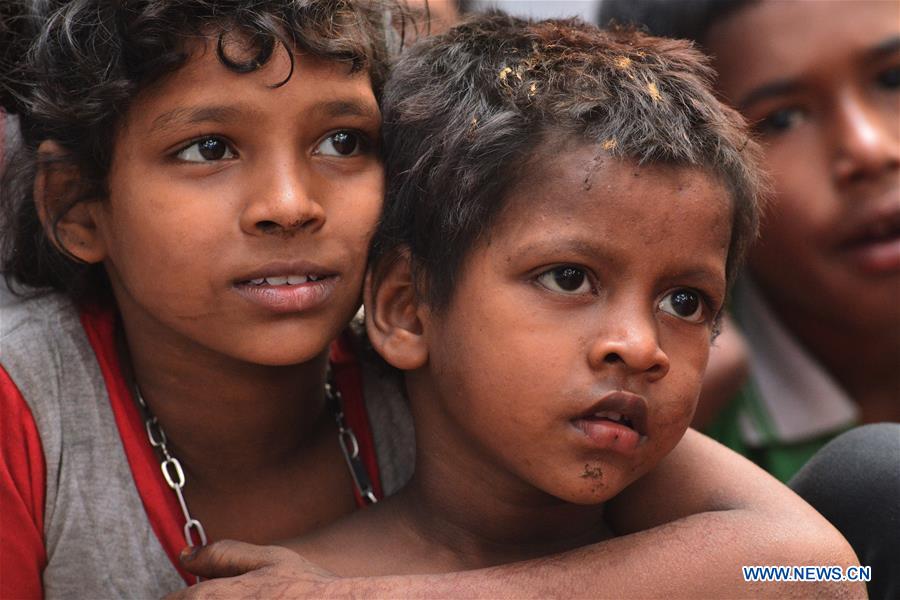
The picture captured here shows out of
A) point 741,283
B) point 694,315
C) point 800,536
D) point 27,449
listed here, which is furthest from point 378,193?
point 741,283

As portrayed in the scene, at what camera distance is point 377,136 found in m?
1.82

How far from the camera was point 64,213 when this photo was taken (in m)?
1.88

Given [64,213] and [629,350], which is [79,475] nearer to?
[64,213]

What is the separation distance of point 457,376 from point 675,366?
0.97ft

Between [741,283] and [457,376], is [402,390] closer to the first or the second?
[457,376]

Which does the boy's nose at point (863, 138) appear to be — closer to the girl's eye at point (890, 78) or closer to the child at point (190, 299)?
the girl's eye at point (890, 78)

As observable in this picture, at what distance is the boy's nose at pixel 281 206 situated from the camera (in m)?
1.64

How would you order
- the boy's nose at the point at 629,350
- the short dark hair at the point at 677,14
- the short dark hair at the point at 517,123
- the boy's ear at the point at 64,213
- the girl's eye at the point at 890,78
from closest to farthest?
the boy's nose at the point at 629,350 < the short dark hair at the point at 517,123 < the boy's ear at the point at 64,213 < the girl's eye at the point at 890,78 < the short dark hair at the point at 677,14

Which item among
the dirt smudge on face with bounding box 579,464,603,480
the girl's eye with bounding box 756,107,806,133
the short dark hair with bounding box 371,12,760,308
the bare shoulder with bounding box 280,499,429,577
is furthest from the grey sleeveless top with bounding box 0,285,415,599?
the girl's eye with bounding box 756,107,806,133

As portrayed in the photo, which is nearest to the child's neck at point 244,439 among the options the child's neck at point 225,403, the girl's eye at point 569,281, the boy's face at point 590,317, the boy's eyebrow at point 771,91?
the child's neck at point 225,403

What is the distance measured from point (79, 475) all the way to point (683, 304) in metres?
0.93

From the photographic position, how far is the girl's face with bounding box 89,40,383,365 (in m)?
1.67

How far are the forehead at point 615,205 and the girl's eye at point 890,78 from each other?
127 cm

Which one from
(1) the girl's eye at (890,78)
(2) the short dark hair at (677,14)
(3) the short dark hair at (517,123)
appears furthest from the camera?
(2) the short dark hair at (677,14)
